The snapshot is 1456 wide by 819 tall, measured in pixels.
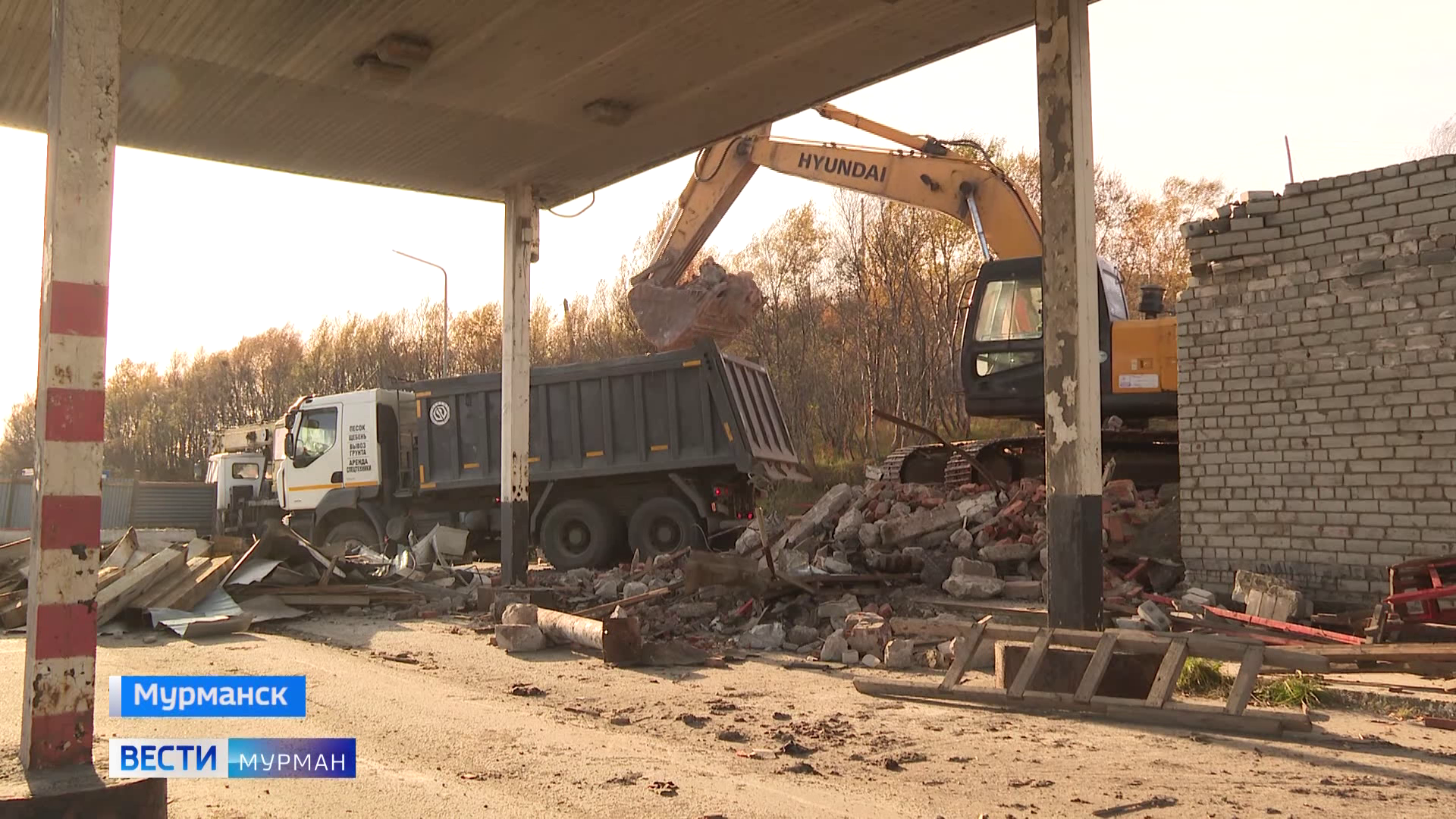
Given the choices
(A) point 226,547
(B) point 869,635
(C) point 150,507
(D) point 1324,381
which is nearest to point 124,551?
(A) point 226,547

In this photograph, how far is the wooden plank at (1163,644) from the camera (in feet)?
19.3

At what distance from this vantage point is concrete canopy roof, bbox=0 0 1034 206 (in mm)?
8562

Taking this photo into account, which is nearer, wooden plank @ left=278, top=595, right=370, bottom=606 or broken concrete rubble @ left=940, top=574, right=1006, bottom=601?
broken concrete rubble @ left=940, top=574, right=1006, bottom=601

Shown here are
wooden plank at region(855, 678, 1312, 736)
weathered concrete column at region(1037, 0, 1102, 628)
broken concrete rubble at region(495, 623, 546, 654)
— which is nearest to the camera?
wooden plank at region(855, 678, 1312, 736)

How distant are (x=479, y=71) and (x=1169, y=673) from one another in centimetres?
746

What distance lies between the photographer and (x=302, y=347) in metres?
48.6

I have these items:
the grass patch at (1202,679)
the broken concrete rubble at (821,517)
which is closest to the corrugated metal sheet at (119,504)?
the broken concrete rubble at (821,517)

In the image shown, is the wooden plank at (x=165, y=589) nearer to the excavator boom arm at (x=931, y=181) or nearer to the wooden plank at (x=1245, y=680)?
the wooden plank at (x=1245, y=680)

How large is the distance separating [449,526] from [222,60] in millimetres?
9895

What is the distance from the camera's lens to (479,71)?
9.81 meters

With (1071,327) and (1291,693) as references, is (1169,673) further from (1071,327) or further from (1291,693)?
(1071,327)

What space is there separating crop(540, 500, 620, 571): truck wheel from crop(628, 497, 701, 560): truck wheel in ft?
1.35

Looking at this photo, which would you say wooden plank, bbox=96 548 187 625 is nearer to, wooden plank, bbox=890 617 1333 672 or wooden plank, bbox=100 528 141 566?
wooden plank, bbox=100 528 141 566

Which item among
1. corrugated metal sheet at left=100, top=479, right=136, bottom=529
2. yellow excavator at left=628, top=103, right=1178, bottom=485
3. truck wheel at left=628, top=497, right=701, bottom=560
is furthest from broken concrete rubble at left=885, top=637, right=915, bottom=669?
corrugated metal sheet at left=100, top=479, right=136, bottom=529
